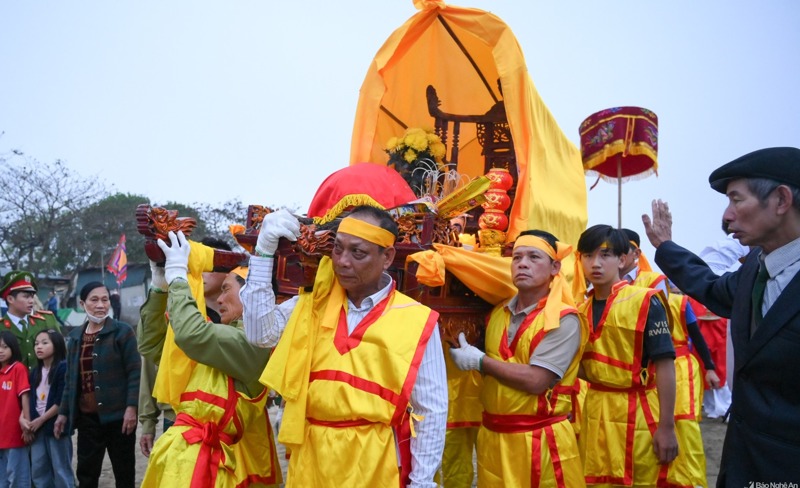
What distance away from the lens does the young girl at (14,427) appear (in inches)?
207

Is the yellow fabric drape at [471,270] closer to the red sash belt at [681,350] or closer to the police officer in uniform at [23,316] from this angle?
the red sash belt at [681,350]

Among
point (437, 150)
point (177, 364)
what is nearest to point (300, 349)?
point (177, 364)

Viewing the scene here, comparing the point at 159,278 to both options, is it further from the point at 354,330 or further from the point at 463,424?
the point at 463,424

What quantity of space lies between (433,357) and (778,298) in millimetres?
1242

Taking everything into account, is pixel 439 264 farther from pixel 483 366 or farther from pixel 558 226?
pixel 558 226

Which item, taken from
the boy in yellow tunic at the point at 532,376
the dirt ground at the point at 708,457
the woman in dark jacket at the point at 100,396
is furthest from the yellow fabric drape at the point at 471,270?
the dirt ground at the point at 708,457

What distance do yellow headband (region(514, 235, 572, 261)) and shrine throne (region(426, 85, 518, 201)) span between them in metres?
1.42

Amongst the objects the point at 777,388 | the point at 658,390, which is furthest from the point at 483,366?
the point at 777,388

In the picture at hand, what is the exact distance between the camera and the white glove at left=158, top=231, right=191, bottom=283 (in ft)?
9.89

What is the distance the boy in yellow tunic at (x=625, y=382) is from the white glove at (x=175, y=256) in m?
2.31

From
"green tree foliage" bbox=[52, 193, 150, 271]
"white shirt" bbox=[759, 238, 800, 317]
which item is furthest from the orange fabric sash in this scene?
"green tree foliage" bbox=[52, 193, 150, 271]

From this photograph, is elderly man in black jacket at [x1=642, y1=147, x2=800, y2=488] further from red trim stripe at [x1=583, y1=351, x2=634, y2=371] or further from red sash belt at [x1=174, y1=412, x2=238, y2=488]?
red sash belt at [x1=174, y1=412, x2=238, y2=488]

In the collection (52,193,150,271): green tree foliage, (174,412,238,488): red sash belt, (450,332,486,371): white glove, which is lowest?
(174,412,238,488): red sash belt

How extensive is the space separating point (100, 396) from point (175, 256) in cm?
251
